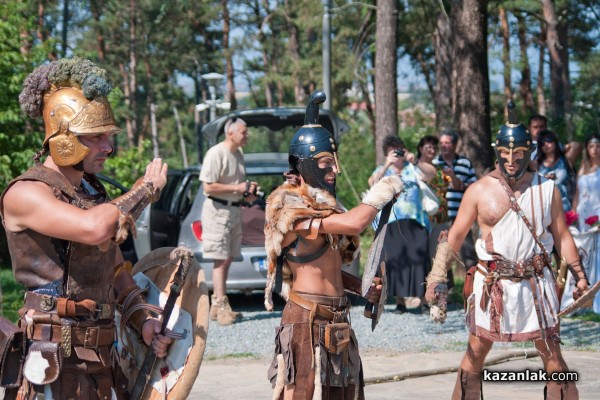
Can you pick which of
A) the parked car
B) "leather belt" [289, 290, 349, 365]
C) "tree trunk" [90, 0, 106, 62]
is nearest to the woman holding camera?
the parked car

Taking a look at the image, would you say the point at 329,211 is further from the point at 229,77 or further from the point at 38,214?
the point at 229,77

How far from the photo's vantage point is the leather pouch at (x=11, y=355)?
4070mm

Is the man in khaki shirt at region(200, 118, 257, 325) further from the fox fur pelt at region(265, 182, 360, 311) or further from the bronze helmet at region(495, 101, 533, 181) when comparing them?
the fox fur pelt at region(265, 182, 360, 311)

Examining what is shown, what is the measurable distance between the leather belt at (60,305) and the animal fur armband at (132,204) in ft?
1.10

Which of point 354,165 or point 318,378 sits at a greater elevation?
point 318,378

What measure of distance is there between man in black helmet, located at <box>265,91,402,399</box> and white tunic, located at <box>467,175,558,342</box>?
1.19m

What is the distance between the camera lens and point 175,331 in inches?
173

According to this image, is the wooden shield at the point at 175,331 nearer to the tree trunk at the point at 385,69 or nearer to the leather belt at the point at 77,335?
the leather belt at the point at 77,335

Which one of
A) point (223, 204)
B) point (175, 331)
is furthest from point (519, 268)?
point (223, 204)

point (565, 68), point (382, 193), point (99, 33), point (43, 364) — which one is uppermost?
point (99, 33)

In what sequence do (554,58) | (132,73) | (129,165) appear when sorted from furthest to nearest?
(132,73), (554,58), (129,165)

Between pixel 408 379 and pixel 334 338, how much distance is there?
9.67ft

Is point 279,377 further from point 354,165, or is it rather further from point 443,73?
point 354,165

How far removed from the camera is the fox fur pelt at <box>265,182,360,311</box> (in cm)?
527
